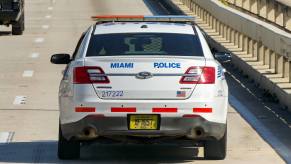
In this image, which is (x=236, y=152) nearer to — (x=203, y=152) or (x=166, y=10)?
(x=203, y=152)

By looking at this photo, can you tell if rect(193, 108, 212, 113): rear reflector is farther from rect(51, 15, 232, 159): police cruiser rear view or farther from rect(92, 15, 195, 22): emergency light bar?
rect(92, 15, 195, 22): emergency light bar

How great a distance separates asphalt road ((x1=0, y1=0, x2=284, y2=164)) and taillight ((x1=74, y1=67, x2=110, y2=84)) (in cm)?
106

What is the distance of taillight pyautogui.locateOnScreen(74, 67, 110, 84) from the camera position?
12125 mm

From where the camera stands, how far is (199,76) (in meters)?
12.1

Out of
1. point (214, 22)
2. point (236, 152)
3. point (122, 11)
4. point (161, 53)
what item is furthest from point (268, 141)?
point (122, 11)

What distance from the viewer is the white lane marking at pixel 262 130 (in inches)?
537

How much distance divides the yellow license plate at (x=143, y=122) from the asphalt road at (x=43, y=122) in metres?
0.91

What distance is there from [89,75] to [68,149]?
0.98 m

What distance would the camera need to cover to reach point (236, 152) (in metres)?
13.6

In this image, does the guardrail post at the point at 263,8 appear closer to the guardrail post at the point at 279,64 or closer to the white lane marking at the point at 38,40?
the white lane marking at the point at 38,40

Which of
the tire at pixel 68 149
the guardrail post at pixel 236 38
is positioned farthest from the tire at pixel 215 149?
the guardrail post at pixel 236 38

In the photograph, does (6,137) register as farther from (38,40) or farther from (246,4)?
(246,4)

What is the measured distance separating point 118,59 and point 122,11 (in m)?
34.6

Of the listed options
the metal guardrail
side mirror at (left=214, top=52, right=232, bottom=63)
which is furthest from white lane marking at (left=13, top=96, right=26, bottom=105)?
the metal guardrail
